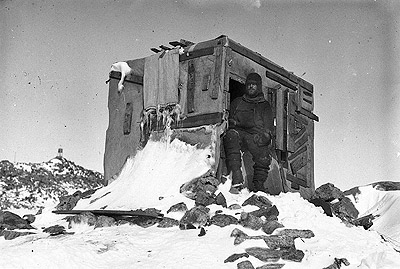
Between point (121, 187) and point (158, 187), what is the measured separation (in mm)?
1152

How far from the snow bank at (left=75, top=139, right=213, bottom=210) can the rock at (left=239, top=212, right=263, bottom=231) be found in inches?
57.9

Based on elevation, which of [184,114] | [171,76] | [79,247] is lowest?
[79,247]

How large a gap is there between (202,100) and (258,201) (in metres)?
2.46

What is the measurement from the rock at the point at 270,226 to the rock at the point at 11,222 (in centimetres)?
399

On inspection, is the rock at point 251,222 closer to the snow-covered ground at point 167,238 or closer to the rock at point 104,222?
the snow-covered ground at point 167,238

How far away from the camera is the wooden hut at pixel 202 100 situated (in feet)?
33.9

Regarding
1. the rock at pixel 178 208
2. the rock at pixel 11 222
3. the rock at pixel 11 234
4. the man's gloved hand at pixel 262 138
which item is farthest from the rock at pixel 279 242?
Result: the rock at pixel 11 222

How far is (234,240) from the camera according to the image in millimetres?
7363

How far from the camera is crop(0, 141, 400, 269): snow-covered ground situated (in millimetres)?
6770

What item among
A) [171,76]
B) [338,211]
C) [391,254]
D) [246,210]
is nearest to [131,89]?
[171,76]

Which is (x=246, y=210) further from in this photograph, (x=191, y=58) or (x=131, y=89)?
(x=131, y=89)

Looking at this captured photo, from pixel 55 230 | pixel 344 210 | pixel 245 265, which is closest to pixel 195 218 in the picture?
pixel 245 265

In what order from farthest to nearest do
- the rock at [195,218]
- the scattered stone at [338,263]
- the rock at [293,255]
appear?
A: the rock at [195,218] < the rock at [293,255] < the scattered stone at [338,263]

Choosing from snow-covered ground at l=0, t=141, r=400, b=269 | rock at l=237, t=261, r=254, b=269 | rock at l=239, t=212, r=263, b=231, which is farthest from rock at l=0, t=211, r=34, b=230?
rock at l=237, t=261, r=254, b=269
